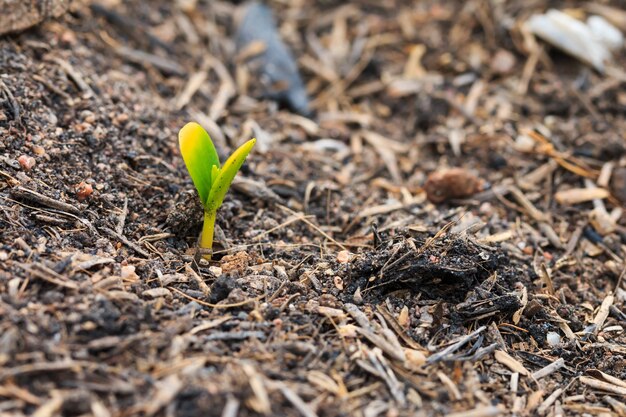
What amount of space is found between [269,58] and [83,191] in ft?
5.63

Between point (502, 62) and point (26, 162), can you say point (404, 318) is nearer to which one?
point (26, 162)

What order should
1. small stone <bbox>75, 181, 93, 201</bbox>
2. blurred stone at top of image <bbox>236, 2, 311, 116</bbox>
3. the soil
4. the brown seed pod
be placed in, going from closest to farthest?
the soil, small stone <bbox>75, 181, 93, 201</bbox>, the brown seed pod, blurred stone at top of image <bbox>236, 2, 311, 116</bbox>

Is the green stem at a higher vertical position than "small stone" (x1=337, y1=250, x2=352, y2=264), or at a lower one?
higher

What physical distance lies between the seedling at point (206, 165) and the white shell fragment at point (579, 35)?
7.76 ft

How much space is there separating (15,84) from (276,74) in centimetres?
150

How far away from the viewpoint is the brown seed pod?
2.88 metres

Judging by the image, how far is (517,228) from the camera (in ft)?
9.05

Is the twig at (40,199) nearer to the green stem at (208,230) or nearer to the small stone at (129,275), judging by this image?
the small stone at (129,275)

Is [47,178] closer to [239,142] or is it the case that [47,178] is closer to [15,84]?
[15,84]

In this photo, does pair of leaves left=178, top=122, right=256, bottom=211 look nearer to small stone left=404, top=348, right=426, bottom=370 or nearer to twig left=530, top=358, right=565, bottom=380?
small stone left=404, top=348, right=426, bottom=370

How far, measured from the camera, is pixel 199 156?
2.14 metres

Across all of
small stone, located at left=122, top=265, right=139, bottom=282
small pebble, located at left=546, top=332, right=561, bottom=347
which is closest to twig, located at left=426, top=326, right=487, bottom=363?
small pebble, located at left=546, top=332, right=561, bottom=347

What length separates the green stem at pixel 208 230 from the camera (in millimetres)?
2229

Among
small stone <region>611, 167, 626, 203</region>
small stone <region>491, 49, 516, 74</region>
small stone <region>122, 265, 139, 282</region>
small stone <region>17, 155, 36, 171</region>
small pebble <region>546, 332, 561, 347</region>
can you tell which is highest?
small stone <region>17, 155, 36, 171</region>
